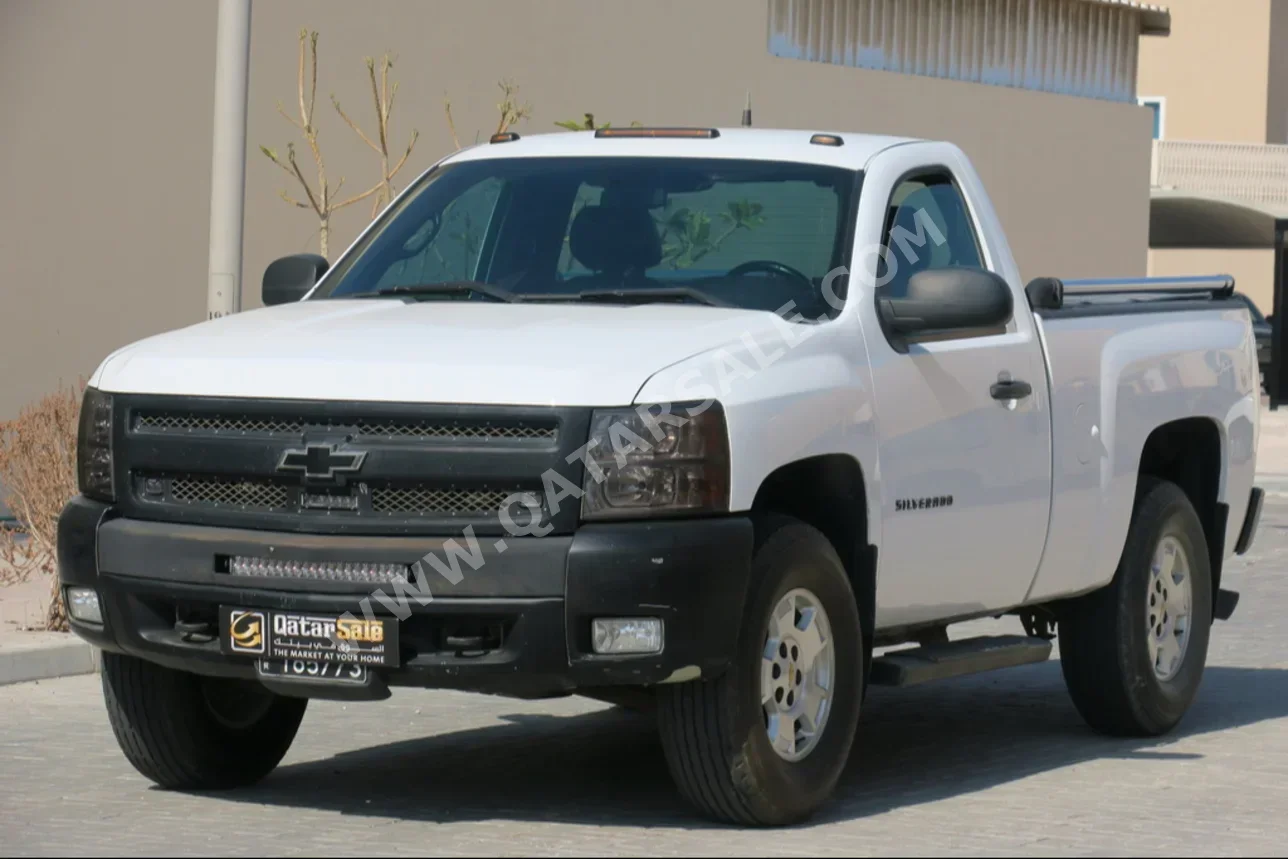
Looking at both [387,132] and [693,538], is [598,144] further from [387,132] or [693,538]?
[387,132]

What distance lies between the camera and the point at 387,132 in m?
19.1

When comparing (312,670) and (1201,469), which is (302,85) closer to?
(1201,469)

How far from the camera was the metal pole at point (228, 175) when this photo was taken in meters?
12.1

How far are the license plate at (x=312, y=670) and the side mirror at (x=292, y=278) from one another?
180 centimetres

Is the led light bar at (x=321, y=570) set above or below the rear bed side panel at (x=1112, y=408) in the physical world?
below

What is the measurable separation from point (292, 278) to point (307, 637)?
1892 millimetres

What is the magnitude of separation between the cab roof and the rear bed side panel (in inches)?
37.9

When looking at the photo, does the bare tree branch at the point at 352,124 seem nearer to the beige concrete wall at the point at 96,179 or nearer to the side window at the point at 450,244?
the beige concrete wall at the point at 96,179

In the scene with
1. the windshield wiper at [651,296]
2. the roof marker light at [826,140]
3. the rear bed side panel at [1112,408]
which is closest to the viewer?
the windshield wiper at [651,296]

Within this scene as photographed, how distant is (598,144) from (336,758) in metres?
2.29

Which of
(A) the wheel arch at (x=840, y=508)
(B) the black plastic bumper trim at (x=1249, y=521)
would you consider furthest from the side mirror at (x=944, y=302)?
(B) the black plastic bumper trim at (x=1249, y=521)

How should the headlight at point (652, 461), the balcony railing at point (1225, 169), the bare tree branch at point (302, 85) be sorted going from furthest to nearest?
the balcony railing at point (1225, 169)
the bare tree branch at point (302, 85)
the headlight at point (652, 461)

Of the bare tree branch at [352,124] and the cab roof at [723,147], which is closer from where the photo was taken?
the cab roof at [723,147]

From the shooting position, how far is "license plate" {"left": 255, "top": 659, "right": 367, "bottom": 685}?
662 cm
